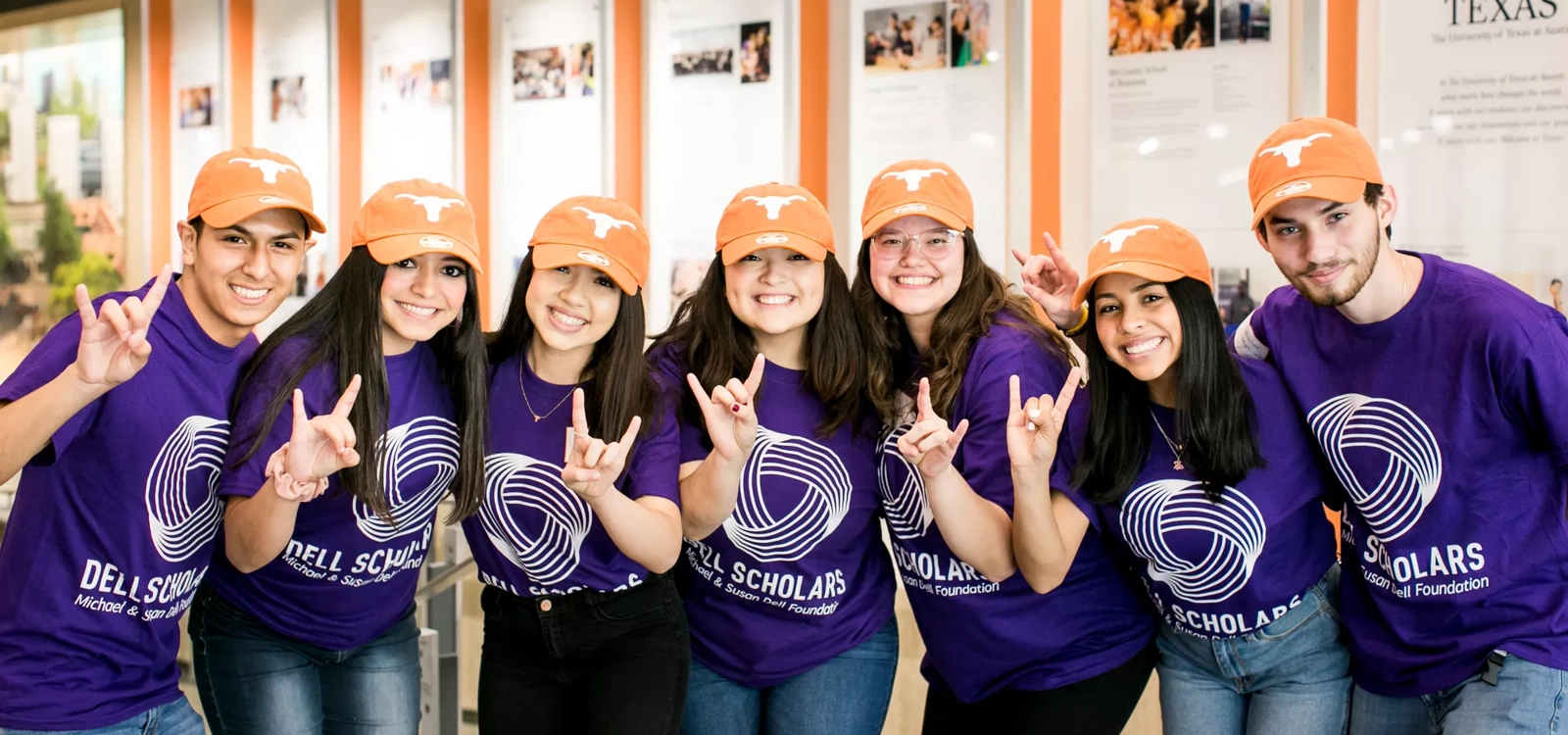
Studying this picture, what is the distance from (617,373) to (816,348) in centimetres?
42

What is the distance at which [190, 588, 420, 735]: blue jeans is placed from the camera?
222 cm

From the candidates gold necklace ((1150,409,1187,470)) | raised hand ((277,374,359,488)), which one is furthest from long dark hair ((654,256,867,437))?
raised hand ((277,374,359,488))

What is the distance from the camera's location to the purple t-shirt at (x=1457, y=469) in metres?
1.97

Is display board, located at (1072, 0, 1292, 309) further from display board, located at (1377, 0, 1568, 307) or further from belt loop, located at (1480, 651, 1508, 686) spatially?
belt loop, located at (1480, 651, 1508, 686)

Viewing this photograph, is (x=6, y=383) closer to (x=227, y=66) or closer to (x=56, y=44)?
(x=227, y=66)

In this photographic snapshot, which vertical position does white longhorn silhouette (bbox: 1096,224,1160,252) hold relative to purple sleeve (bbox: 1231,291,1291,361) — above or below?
above

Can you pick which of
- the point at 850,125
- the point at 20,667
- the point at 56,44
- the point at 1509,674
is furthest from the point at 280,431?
the point at 56,44

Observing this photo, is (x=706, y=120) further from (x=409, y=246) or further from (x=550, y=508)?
(x=550, y=508)

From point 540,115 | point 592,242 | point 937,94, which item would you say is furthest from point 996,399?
point 540,115

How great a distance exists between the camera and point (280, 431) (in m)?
2.05

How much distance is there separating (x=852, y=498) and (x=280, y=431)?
42.8 inches

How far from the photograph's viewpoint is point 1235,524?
2.10 m

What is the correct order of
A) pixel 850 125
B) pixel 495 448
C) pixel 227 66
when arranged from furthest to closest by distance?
pixel 227 66 < pixel 850 125 < pixel 495 448

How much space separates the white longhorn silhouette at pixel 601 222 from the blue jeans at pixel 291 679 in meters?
0.91
